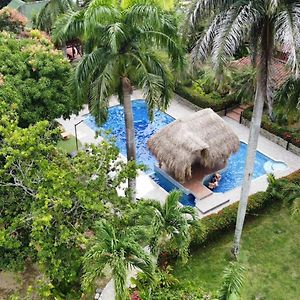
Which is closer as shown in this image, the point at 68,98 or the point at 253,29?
the point at 253,29

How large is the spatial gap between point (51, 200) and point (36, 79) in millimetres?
7498

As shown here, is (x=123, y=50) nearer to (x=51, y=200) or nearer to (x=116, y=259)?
(x=51, y=200)

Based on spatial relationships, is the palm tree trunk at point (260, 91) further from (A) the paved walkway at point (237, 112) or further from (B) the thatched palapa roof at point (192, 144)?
(A) the paved walkway at point (237, 112)

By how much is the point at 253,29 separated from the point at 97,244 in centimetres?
781

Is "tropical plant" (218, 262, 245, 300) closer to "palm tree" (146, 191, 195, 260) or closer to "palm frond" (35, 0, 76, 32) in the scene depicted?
"palm tree" (146, 191, 195, 260)

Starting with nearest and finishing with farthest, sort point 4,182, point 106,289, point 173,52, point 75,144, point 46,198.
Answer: point 46,198, point 4,182, point 173,52, point 106,289, point 75,144

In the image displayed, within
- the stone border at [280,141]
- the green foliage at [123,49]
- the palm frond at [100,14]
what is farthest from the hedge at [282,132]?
the palm frond at [100,14]

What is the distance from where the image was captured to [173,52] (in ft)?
50.8

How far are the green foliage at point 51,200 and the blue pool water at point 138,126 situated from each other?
11159 millimetres

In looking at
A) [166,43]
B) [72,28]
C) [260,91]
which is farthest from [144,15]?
[260,91]

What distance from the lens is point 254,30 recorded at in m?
13.4

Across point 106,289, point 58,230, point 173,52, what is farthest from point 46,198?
point 173,52

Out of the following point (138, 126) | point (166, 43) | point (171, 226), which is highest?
point (166, 43)

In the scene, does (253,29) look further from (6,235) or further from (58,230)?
(6,235)
